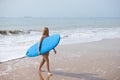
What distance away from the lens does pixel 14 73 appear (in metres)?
6.84

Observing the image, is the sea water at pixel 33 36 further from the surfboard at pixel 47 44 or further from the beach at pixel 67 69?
the surfboard at pixel 47 44

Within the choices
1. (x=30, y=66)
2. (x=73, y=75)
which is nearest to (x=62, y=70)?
(x=73, y=75)

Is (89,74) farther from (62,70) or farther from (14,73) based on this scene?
(14,73)

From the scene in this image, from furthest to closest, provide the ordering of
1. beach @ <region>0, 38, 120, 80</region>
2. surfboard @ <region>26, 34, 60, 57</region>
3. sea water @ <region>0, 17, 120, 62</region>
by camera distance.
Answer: sea water @ <region>0, 17, 120, 62</region> → beach @ <region>0, 38, 120, 80</region> → surfboard @ <region>26, 34, 60, 57</region>

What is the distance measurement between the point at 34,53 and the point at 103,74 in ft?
7.02

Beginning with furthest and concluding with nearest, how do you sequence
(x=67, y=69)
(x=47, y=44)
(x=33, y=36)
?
1. (x=33, y=36)
2. (x=67, y=69)
3. (x=47, y=44)

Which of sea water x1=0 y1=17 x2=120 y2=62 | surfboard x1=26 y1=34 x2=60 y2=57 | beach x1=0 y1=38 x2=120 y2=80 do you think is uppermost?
surfboard x1=26 y1=34 x2=60 y2=57

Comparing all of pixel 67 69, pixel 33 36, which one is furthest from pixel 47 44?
pixel 33 36

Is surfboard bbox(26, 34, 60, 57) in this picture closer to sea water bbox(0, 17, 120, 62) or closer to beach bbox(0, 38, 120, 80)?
beach bbox(0, 38, 120, 80)

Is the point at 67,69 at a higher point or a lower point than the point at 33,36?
higher

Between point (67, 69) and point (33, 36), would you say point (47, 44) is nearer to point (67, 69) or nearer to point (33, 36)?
point (67, 69)

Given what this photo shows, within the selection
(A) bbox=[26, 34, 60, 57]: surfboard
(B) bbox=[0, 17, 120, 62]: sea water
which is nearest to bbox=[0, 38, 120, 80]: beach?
(A) bbox=[26, 34, 60, 57]: surfboard

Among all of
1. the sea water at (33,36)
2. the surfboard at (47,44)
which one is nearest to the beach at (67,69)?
the surfboard at (47,44)

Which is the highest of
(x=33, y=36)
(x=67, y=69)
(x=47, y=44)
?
(x=47, y=44)
